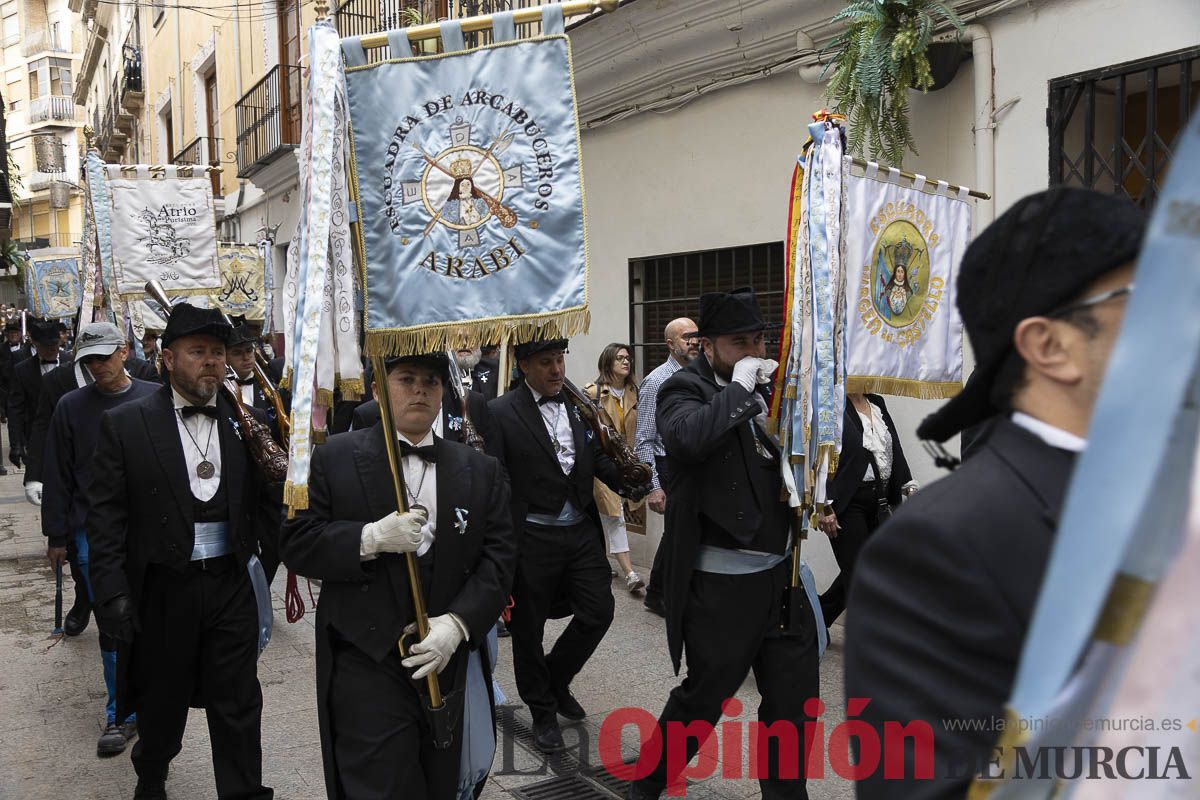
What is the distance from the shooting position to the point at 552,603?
5.60 metres

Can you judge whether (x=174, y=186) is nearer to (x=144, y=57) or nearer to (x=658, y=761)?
(x=658, y=761)

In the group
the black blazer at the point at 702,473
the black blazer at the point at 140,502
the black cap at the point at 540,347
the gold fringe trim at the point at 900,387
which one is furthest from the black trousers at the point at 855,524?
the black blazer at the point at 140,502

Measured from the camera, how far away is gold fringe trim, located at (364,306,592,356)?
339cm

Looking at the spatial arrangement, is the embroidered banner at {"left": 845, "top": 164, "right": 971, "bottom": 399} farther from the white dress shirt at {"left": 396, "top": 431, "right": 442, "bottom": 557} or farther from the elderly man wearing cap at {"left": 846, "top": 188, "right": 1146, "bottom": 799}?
the elderly man wearing cap at {"left": 846, "top": 188, "right": 1146, "bottom": 799}

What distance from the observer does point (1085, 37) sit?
18.0 feet

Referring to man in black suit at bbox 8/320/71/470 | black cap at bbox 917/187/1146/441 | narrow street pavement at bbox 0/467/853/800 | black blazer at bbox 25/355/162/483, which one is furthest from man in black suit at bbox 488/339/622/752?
man in black suit at bbox 8/320/71/470

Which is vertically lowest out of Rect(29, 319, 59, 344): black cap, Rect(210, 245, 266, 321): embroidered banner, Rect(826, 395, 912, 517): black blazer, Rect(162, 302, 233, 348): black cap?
Rect(826, 395, 912, 517): black blazer

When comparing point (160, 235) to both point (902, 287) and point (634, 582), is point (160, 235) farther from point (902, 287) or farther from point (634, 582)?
point (902, 287)

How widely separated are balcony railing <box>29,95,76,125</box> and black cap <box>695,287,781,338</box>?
60.7 meters

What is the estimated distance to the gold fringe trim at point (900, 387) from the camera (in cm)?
486

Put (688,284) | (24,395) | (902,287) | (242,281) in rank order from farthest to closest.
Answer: (24,395), (242,281), (688,284), (902,287)

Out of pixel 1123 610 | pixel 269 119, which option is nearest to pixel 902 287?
pixel 1123 610

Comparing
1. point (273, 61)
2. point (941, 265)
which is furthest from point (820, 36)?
point (273, 61)

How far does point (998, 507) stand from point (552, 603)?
426 centimetres
